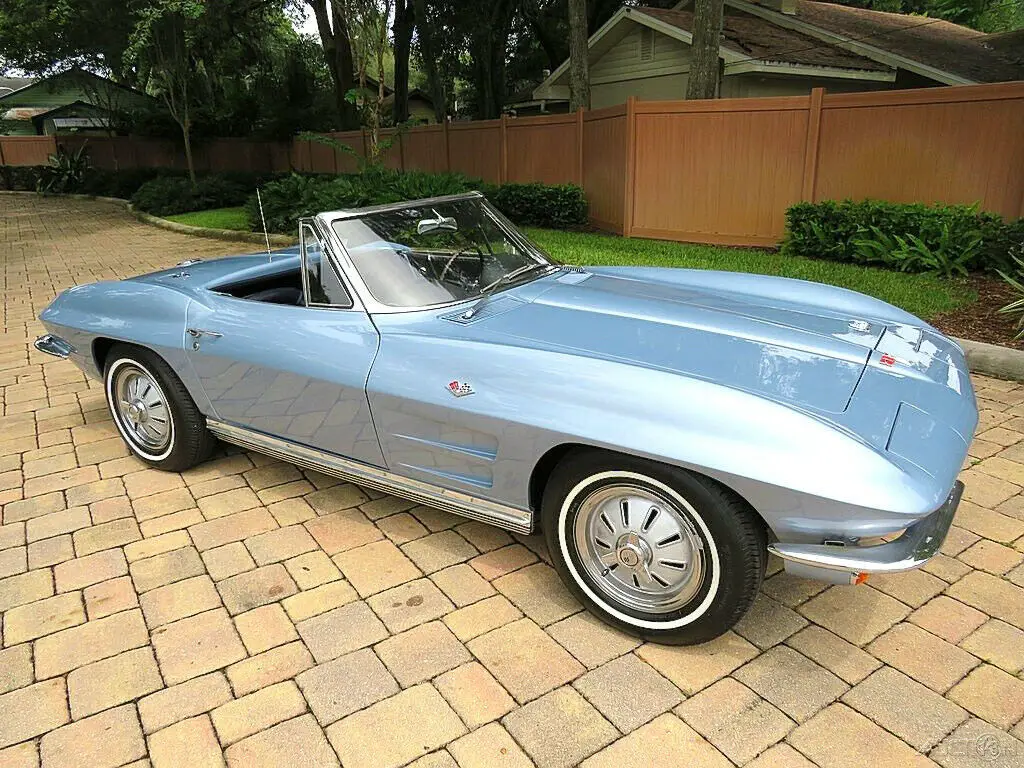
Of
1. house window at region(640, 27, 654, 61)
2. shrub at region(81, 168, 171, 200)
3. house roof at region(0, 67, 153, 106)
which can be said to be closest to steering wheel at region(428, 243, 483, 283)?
house window at region(640, 27, 654, 61)

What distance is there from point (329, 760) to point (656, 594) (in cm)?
115

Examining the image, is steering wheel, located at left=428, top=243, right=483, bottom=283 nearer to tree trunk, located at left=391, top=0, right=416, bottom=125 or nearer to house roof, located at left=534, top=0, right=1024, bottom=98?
house roof, located at left=534, top=0, right=1024, bottom=98

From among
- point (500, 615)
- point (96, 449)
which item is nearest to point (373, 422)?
point (500, 615)

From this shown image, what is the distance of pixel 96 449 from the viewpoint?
4418 millimetres

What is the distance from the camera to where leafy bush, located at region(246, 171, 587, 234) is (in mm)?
11766

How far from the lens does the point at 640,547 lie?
250 centimetres

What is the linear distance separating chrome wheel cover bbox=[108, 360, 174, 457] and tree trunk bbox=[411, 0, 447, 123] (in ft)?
67.5

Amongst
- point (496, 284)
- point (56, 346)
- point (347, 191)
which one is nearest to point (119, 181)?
point (347, 191)

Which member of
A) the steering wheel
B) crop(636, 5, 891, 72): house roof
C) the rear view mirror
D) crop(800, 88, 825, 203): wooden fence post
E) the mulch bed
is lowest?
the mulch bed

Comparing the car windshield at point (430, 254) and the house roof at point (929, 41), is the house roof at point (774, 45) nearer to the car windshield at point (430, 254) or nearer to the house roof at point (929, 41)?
the house roof at point (929, 41)

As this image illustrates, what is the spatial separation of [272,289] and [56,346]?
140 centimetres

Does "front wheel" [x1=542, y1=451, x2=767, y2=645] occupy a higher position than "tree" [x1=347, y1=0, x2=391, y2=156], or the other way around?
"tree" [x1=347, y1=0, x2=391, y2=156]

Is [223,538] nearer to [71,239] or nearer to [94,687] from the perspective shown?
[94,687]

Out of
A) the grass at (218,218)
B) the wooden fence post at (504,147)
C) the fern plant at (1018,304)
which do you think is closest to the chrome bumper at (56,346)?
the fern plant at (1018,304)
